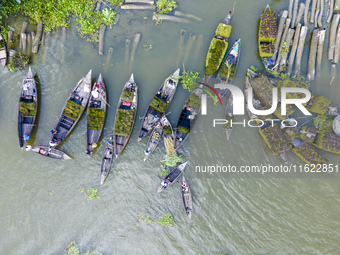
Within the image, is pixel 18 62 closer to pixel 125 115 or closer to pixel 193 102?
pixel 125 115

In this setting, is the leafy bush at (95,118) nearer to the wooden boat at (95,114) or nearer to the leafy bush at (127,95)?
the wooden boat at (95,114)

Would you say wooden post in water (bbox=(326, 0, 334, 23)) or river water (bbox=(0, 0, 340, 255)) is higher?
wooden post in water (bbox=(326, 0, 334, 23))

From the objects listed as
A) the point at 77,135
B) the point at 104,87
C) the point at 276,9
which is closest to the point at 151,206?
the point at 77,135

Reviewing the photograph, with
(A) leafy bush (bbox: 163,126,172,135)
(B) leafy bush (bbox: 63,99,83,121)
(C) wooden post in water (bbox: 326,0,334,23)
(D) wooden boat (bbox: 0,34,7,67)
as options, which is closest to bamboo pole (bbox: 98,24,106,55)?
(B) leafy bush (bbox: 63,99,83,121)

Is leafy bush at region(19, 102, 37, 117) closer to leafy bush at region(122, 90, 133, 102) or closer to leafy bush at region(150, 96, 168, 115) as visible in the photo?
leafy bush at region(122, 90, 133, 102)

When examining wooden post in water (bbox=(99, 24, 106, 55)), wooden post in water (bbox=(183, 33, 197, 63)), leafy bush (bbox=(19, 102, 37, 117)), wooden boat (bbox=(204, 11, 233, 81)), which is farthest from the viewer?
wooden post in water (bbox=(183, 33, 197, 63))

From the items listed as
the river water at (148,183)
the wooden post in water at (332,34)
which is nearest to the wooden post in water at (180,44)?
the river water at (148,183)
